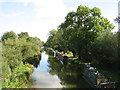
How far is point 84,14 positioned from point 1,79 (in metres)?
25.9

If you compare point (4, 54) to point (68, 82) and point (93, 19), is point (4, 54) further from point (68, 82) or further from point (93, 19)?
point (93, 19)

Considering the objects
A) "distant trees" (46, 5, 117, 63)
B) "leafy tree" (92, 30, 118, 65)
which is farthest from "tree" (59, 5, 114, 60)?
"leafy tree" (92, 30, 118, 65)

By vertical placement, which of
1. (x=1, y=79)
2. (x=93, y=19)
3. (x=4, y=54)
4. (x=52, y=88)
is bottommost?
(x=52, y=88)

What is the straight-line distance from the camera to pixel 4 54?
20000 millimetres


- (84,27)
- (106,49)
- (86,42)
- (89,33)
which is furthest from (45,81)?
(84,27)

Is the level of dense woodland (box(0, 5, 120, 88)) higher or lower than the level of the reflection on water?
higher

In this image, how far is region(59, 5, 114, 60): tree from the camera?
35.5 m

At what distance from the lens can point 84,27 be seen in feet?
122

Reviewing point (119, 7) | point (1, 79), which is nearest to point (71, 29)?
point (119, 7)

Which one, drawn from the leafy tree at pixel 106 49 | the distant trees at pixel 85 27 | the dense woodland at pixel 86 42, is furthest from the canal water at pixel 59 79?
the distant trees at pixel 85 27

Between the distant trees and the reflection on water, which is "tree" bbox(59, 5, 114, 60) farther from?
the reflection on water

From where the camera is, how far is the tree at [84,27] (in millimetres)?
35531

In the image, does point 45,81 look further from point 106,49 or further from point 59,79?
point 106,49

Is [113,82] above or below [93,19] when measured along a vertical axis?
below
